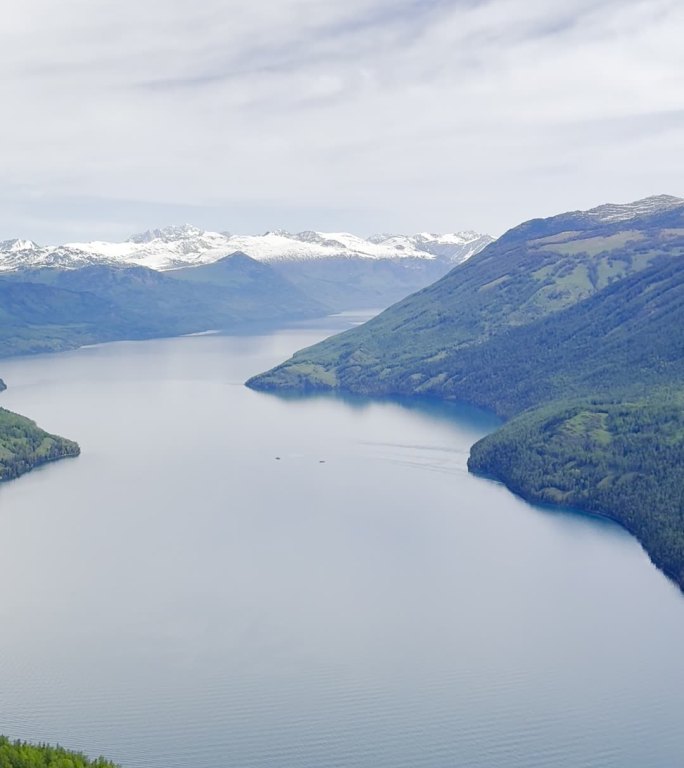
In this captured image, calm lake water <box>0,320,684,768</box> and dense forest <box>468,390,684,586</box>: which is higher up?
dense forest <box>468,390,684,586</box>

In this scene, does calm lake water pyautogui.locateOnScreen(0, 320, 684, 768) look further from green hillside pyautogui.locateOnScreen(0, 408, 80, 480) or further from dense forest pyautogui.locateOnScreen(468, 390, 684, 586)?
green hillside pyautogui.locateOnScreen(0, 408, 80, 480)

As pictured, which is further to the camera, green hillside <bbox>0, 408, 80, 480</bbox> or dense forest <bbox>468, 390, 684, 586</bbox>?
green hillside <bbox>0, 408, 80, 480</bbox>

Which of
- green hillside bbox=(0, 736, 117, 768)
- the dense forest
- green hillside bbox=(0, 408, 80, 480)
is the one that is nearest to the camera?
green hillside bbox=(0, 736, 117, 768)

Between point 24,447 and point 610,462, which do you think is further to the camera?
point 24,447

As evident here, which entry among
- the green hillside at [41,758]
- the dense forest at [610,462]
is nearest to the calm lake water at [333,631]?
the dense forest at [610,462]

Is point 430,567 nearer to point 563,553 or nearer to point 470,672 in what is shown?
point 563,553

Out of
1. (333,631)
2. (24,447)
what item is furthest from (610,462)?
(24,447)

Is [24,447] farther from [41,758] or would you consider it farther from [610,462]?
[41,758]

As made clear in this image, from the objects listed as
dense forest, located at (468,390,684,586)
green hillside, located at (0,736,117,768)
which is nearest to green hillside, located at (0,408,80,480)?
dense forest, located at (468,390,684,586)

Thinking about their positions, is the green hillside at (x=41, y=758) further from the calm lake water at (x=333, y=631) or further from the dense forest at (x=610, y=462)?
the dense forest at (x=610, y=462)
